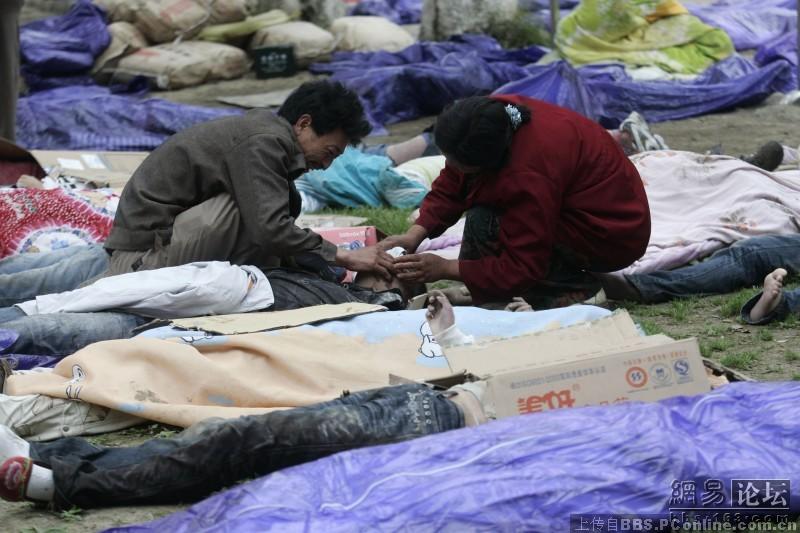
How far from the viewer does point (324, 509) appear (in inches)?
101

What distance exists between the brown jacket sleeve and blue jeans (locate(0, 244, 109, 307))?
0.71m

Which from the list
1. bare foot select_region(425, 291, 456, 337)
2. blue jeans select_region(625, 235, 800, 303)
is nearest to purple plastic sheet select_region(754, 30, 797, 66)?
blue jeans select_region(625, 235, 800, 303)

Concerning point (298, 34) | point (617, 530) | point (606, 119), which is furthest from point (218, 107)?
point (617, 530)

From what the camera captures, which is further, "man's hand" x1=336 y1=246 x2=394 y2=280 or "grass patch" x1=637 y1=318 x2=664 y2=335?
"man's hand" x1=336 y1=246 x2=394 y2=280

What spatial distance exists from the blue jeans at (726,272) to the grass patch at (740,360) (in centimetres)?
85

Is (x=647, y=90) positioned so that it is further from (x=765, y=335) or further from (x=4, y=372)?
(x=4, y=372)

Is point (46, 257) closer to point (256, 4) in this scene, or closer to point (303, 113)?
point (303, 113)

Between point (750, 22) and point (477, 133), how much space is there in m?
9.04

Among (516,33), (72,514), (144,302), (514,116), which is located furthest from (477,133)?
(516,33)

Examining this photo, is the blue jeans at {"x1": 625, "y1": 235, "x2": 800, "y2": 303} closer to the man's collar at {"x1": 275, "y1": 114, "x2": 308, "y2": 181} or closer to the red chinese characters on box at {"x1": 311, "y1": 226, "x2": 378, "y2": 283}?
the red chinese characters on box at {"x1": 311, "y1": 226, "x2": 378, "y2": 283}

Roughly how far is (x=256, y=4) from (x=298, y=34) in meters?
0.73

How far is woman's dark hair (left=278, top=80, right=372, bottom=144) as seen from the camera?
4387 mm

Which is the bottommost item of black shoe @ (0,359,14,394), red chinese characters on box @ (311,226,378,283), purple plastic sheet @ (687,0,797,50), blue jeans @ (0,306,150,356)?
purple plastic sheet @ (687,0,797,50)

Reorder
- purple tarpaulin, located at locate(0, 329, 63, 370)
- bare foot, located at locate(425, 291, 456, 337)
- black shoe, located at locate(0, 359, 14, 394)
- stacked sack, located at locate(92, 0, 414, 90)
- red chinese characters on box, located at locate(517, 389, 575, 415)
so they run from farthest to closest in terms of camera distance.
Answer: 1. stacked sack, located at locate(92, 0, 414, 90)
2. purple tarpaulin, located at locate(0, 329, 63, 370)
3. bare foot, located at locate(425, 291, 456, 337)
4. black shoe, located at locate(0, 359, 14, 394)
5. red chinese characters on box, located at locate(517, 389, 575, 415)
